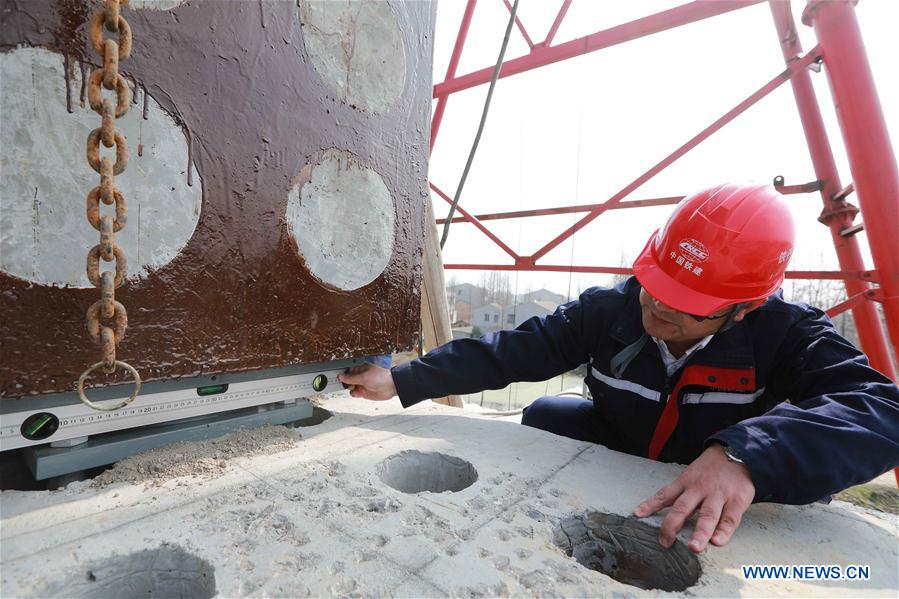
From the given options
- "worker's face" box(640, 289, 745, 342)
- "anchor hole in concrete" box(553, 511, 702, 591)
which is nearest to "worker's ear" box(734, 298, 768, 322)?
"worker's face" box(640, 289, 745, 342)

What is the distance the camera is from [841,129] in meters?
2.24

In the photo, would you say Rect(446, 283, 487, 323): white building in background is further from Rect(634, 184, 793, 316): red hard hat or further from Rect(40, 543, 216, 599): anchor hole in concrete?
Rect(40, 543, 216, 599): anchor hole in concrete

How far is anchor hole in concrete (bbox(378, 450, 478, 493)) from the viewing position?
142cm

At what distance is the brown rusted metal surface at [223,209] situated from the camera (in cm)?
98

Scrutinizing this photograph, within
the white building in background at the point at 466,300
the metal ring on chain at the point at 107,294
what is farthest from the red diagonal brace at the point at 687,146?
the white building in background at the point at 466,300

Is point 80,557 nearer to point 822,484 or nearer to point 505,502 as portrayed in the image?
point 505,502

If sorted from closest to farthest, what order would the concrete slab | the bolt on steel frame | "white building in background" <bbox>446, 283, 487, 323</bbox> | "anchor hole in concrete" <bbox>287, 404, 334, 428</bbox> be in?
the concrete slab → "anchor hole in concrete" <bbox>287, 404, 334, 428</bbox> → the bolt on steel frame → "white building in background" <bbox>446, 283, 487, 323</bbox>

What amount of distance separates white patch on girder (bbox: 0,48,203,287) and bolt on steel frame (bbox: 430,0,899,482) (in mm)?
2858

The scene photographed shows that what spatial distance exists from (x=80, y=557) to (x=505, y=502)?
930 millimetres

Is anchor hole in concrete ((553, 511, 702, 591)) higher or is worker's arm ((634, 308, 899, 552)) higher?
worker's arm ((634, 308, 899, 552))

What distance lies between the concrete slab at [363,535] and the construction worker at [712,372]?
0.14 meters

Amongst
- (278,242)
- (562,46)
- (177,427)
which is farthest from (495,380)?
(562,46)

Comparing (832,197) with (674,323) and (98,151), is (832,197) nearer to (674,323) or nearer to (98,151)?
(674,323)

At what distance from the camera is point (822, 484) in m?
1.11
